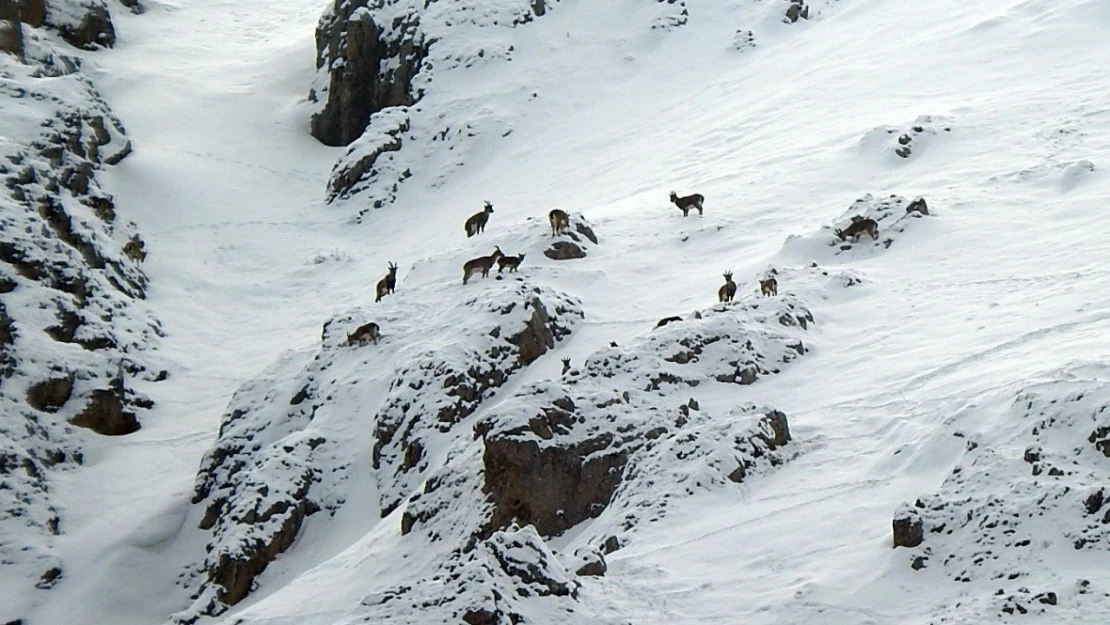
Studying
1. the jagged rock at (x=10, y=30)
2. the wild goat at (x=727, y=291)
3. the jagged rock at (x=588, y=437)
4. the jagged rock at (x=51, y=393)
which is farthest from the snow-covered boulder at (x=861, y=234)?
the jagged rock at (x=10, y=30)

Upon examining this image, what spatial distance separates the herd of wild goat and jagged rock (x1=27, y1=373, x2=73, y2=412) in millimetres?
6211

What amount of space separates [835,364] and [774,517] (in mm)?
4088

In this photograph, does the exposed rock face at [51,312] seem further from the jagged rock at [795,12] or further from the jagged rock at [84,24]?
the jagged rock at [795,12]

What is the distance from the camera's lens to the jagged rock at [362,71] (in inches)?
1416

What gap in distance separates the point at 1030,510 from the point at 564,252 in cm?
1207

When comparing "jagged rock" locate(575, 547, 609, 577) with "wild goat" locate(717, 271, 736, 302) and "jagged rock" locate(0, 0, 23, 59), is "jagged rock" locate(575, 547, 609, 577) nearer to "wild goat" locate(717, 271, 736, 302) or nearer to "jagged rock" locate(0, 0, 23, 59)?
"wild goat" locate(717, 271, 736, 302)

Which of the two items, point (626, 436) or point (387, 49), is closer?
point (626, 436)

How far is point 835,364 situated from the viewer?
45.7 ft

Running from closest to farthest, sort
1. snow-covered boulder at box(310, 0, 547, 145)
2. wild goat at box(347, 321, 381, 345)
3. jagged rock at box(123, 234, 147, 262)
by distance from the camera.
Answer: wild goat at box(347, 321, 381, 345) → jagged rock at box(123, 234, 147, 262) → snow-covered boulder at box(310, 0, 547, 145)

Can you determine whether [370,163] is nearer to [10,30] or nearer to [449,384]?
[10,30]

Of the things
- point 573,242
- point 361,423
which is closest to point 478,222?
point 573,242

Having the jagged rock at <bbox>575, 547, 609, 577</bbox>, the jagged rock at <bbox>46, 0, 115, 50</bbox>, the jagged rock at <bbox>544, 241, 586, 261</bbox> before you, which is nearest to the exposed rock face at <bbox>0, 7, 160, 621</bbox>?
the jagged rock at <bbox>46, 0, 115, 50</bbox>

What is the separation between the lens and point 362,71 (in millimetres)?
36500

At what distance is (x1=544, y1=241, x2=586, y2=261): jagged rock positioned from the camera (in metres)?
20.1
